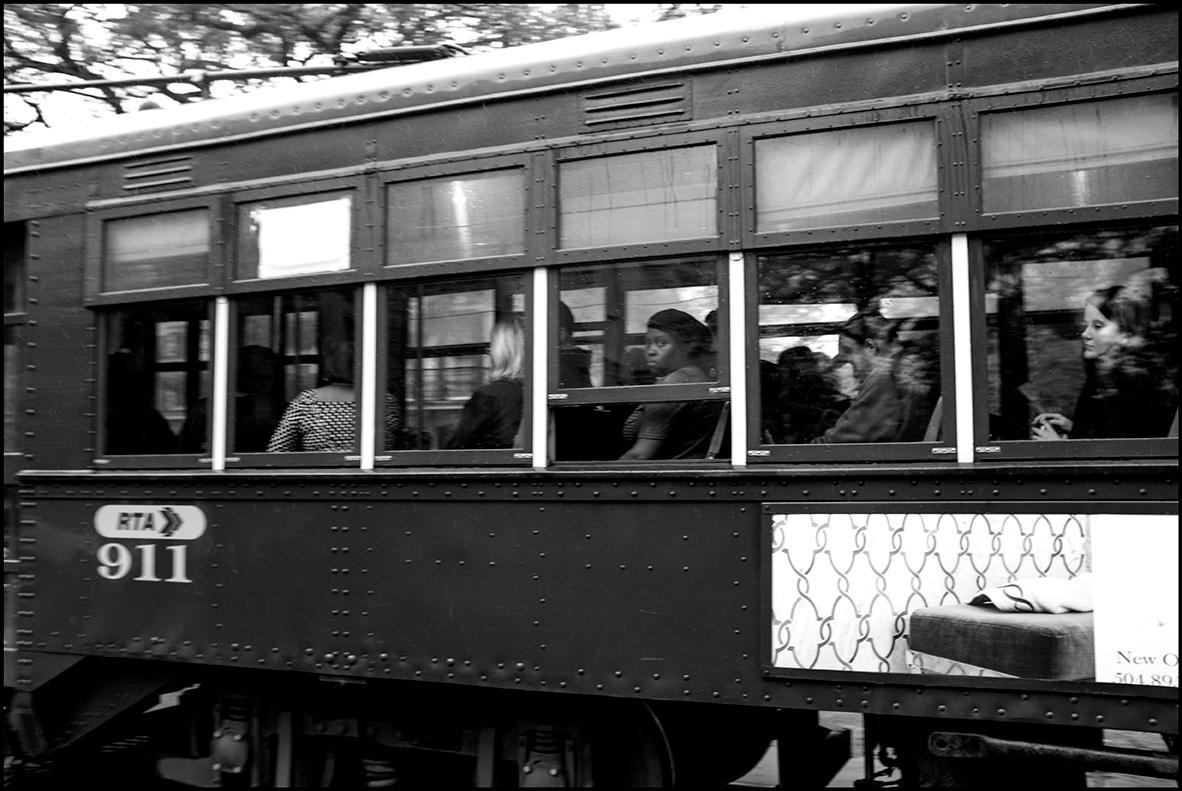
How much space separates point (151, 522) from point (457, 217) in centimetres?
179

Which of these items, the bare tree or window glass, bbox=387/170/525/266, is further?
the bare tree

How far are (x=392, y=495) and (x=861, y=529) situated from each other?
5.51ft

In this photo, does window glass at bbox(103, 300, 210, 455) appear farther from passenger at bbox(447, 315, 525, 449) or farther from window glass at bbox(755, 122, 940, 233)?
window glass at bbox(755, 122, 940, 233)

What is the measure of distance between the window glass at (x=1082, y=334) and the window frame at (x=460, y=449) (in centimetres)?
151

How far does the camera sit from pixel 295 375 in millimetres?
4527

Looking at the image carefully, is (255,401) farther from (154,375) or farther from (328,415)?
(154,375)

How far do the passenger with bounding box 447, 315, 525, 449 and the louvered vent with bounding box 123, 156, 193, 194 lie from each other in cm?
159

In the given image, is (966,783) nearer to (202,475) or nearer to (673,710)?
(673,710)

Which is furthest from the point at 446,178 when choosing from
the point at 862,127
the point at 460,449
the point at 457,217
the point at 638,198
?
the point at 862,127

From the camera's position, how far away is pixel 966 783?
3.80m

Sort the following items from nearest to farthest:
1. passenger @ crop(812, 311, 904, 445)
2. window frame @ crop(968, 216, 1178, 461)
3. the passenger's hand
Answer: window frame @ crop(968, 216, 1178, 461) → the passenger's hand → passenger @ crop(812, 311, 904, 445)

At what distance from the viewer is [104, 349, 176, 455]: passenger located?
15.7 ft

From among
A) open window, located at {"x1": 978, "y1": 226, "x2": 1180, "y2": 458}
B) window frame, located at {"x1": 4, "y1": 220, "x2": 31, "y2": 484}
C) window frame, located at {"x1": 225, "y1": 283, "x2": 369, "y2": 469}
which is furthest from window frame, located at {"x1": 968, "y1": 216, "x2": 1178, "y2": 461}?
window frame, located at {"x1": 4, "y1": 220, "x2": 31, "y2": 484}

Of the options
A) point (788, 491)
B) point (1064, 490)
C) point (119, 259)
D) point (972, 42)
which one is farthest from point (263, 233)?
point (1064, 490)
